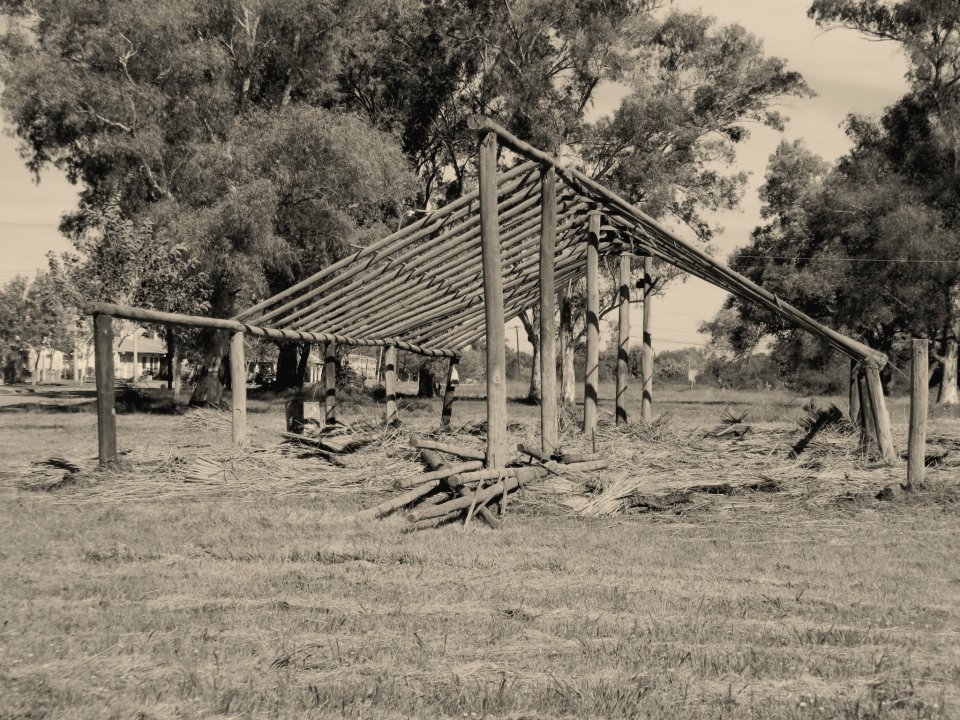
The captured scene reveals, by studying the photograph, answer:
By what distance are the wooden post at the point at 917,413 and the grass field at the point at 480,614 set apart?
701 mm

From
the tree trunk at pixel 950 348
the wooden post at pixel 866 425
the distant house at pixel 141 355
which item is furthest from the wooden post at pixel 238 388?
the distant house at pixel 141 355

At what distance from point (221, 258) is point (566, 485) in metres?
17.6

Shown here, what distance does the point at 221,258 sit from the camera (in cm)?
2527

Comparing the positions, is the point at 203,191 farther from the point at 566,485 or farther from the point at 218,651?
the point at 218,651

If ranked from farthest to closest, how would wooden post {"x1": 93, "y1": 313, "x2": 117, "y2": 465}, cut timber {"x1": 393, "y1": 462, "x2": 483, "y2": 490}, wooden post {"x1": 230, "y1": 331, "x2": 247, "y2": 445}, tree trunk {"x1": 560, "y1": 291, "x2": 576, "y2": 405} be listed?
tree trunk {"x1": 560, "y1": 291, "x2": 576, "y2": 405} → wooden post {"x1": 230, "y1": 331, "x2": 247, "y2": 445} → wooden post {"x1": 93, "y1": 313, "x2": 117, "y2": 465} → cut timber {"x1": 393, "y1": 462, "x2": 483, "y2": 490}

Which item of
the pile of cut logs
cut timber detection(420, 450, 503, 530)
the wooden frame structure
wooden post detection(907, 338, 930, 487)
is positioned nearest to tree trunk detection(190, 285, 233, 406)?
the wooden frame structure

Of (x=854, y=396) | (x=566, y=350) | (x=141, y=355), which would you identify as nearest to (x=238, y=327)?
(x=854, y=396)

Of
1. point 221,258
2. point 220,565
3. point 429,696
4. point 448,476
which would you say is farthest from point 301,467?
point 221,258

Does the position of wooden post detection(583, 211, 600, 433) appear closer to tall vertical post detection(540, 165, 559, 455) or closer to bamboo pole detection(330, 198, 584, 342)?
bamboo pole detection(330, 198, 584, 342)

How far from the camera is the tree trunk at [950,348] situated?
34.2 m

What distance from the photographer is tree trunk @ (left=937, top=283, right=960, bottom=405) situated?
3425cm

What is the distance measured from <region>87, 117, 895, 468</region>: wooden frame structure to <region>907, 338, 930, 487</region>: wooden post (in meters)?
1.01

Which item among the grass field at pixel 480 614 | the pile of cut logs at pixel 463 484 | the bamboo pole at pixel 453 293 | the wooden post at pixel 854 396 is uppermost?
the bamboo pole at pixel 453 293

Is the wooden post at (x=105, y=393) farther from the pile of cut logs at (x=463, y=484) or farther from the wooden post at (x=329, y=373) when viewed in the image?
the wooden post at (x=329, y=373)
